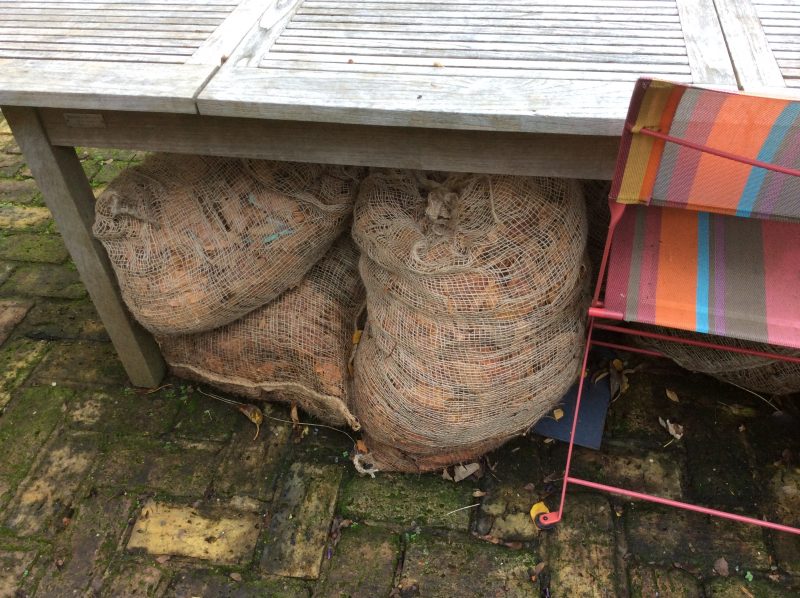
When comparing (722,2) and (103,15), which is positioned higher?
(722,2)

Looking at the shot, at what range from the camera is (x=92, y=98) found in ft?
5.24

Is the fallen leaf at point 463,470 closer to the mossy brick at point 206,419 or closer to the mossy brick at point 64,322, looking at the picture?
the mossy brick at point 206,419

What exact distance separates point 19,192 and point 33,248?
0.56 meters

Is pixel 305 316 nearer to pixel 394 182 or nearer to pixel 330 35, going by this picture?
pixel 394 182

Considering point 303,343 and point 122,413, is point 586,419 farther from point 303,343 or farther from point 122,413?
point 122,413

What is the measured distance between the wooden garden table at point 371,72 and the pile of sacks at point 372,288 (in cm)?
20

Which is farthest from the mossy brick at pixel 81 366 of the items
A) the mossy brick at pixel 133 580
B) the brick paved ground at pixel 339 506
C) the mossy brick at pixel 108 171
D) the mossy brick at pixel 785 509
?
the mossy brick at pixel 785 509

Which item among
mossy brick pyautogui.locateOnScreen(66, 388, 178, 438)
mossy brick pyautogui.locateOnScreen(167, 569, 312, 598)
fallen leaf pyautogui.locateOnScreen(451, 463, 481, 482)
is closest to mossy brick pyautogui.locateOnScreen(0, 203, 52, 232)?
mossy brick pyautogui.locateOnScreen(66, 388, 178, 438)

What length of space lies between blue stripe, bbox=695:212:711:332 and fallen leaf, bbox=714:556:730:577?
0.84 m

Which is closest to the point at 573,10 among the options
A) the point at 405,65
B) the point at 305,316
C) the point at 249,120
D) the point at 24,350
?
the point at 405,65

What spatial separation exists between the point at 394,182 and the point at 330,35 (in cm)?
44

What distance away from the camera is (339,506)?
85.6 inches

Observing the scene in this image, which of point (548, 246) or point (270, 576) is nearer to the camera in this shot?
point (548, 246)

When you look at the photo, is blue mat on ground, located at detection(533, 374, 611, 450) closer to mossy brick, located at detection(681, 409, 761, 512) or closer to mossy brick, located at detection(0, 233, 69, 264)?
mossy brick, located at detection(681, 409, 761, 512)
